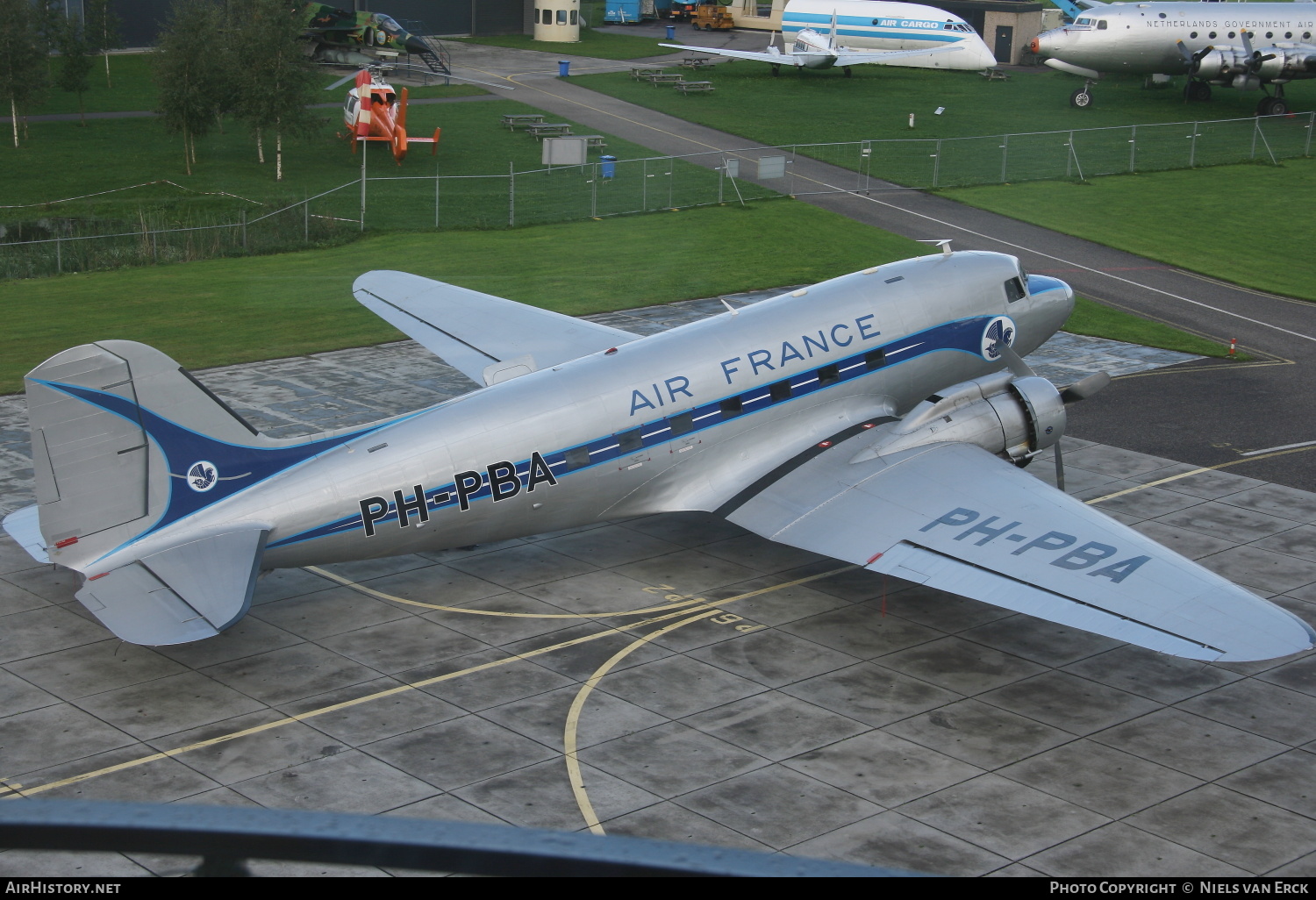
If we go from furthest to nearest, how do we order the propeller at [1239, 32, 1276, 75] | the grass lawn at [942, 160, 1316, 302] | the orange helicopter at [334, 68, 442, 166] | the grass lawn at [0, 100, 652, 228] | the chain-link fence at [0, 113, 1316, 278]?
the propeller at [1239, 32, 1276, 75] → the orange helicopter at [334, 68, 442, 166] → the grass lawn at [0, 100, 652, 228] → the grass lawn at [942, 160, 1316, 302] → the chain-link fence at [0, 113, 1316, 278]

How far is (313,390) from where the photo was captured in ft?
113

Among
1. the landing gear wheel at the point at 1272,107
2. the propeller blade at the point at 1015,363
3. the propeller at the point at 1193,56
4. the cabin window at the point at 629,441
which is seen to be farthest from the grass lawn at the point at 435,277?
the landing gear wheel at the point at 1272,107

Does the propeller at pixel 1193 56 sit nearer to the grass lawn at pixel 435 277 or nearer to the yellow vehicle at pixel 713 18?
the grass lawn at pixel 435 277

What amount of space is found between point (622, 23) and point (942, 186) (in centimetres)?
7214

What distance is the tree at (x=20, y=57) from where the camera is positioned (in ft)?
218

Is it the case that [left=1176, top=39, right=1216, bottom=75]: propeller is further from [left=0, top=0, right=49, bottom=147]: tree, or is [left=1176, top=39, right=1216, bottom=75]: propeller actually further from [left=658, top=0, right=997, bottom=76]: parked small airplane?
[left=0, top=0, right=49, bottom=147]: tree

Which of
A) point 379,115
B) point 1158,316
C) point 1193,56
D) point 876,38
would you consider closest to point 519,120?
point 379,115

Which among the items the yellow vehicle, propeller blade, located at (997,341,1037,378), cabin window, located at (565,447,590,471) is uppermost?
the yellow vehicle

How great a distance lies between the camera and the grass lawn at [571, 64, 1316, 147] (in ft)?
253

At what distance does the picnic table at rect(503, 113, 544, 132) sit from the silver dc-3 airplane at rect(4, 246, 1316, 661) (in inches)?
1990

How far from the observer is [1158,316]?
44.4m

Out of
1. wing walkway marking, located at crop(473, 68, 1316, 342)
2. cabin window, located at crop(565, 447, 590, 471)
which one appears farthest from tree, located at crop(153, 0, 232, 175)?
cabin window, located at crop(565, 447, 590, 471)

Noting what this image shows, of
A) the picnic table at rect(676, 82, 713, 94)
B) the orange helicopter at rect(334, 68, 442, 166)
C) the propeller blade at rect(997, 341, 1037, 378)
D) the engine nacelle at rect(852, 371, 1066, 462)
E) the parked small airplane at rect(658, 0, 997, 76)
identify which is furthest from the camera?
the parked small airplane at rect(658, 0, 997, 76)
